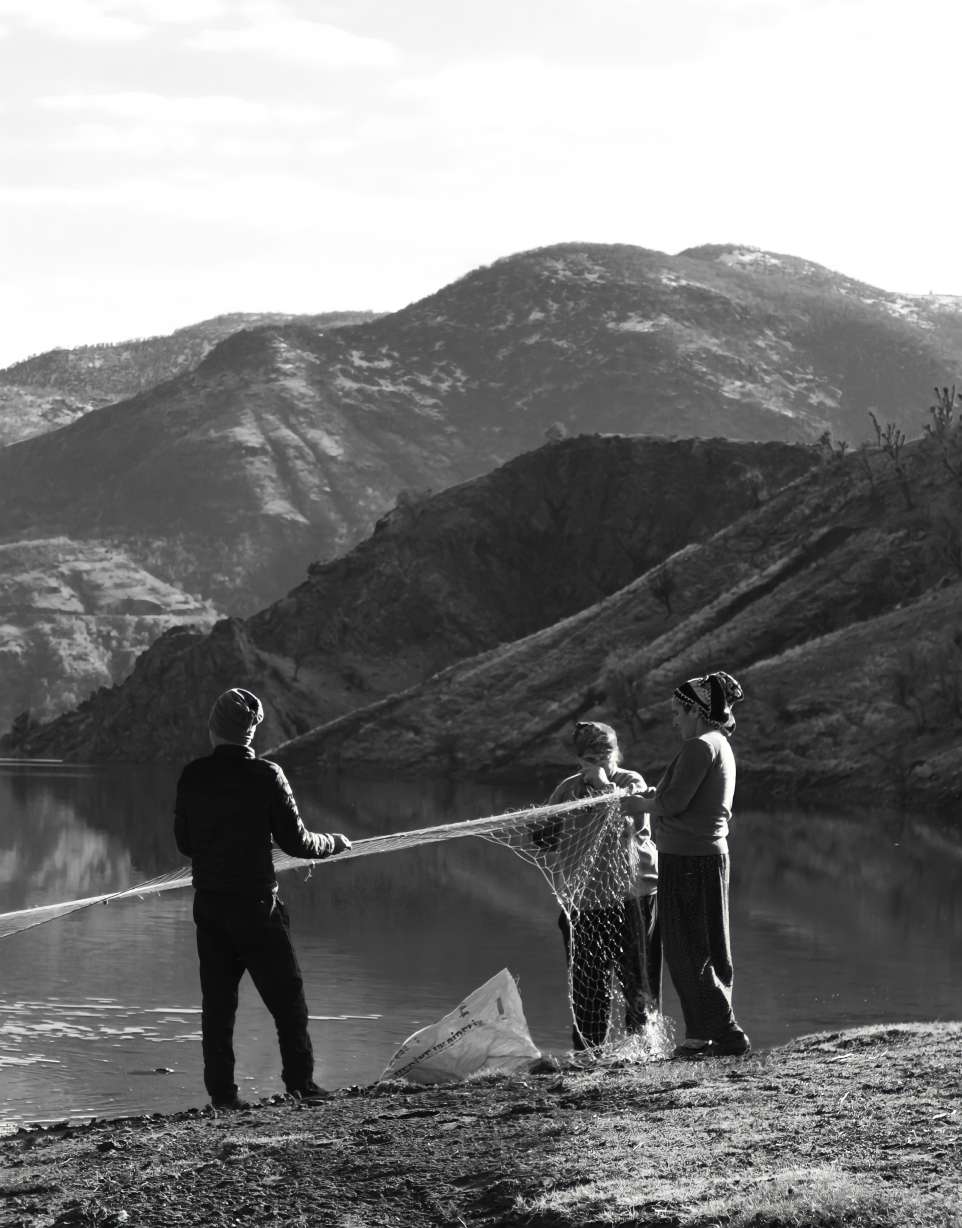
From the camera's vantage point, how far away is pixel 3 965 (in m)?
21.5

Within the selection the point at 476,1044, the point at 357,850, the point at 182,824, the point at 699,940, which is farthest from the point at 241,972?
the point at 699,940

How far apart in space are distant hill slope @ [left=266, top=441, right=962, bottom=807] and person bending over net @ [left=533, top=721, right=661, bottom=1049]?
51.6m

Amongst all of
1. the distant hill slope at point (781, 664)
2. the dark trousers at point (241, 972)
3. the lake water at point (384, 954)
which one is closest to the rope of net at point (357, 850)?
the dark trousers at point (241, 972)

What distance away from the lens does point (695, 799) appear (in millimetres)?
11289

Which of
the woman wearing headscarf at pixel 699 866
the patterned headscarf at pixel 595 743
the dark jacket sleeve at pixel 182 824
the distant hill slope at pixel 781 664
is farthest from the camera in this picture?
the distant hill slope at pixel 781 664

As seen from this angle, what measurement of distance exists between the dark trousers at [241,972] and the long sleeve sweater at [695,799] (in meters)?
2.39

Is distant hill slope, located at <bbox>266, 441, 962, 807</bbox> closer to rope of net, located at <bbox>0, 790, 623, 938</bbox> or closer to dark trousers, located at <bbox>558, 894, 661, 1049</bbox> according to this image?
rope of net, located at <bbox>0, 790, 623, 938</bbox>

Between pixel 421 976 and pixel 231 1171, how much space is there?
12906mm

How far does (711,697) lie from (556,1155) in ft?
12.8

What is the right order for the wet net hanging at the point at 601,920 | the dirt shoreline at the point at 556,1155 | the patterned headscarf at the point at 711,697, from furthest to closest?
the wet net hanging at the point at 601,920 < the patterned headscarf at the point at 711,697 < the dirt shoreline at the point at 556,1155

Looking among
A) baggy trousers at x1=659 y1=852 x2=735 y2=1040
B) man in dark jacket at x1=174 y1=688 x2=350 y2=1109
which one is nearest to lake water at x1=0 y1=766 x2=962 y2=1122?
man in dark jacket at x1=174 y1=688 x2=350 y2=1109

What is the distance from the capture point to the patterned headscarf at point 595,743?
12.1 metres

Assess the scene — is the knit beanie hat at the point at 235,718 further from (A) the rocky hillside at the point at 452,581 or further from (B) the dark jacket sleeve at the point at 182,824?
(A) the rocky hillside at the point at 452,581

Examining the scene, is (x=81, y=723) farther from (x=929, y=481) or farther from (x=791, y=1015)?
(x=791, y=1015)
